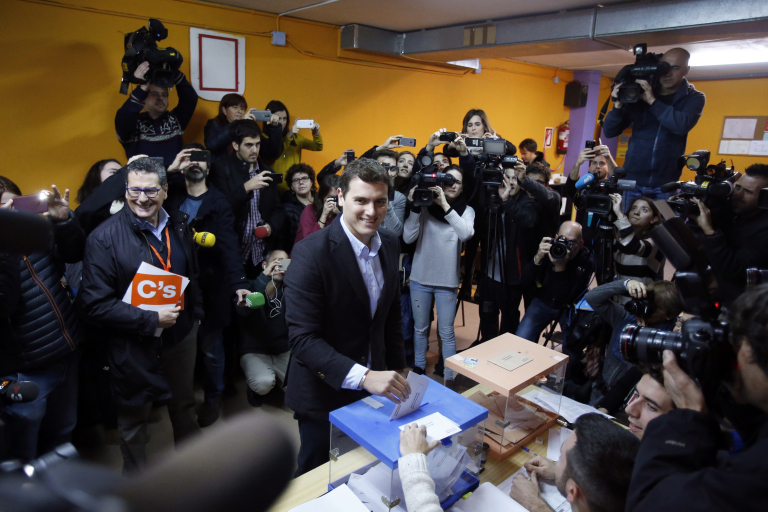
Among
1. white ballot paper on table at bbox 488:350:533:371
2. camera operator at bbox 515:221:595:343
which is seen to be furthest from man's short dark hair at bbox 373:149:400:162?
white ballot paper on table at bbox 488:350:533:371

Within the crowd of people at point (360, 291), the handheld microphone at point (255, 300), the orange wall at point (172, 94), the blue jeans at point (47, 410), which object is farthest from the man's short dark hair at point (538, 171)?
the blue jeans at point (47, 410)

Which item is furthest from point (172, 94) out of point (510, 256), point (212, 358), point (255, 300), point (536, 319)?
point (536, 319)

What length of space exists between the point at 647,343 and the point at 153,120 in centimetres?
321

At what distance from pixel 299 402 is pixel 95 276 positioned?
1.06m

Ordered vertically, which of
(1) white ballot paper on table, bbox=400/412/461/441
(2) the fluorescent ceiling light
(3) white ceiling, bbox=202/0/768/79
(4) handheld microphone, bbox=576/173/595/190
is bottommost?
(1) white ballot paper on table, bbox=400/412/461/441

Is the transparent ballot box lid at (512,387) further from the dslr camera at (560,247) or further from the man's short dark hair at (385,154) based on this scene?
the man's short dark hair at (385,154)

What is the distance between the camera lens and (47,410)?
213cm

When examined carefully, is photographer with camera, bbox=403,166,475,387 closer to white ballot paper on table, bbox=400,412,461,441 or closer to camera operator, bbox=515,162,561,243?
camera operator, bbox=515,162,561,243

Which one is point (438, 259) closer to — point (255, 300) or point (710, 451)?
point (255, 300)

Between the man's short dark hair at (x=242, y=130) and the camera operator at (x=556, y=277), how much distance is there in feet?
6.62

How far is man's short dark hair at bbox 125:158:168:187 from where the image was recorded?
2.15 meters

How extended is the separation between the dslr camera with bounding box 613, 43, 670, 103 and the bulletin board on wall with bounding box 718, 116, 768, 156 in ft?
20.7

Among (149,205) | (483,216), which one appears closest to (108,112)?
(149,205)

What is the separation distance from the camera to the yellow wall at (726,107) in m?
7.56
